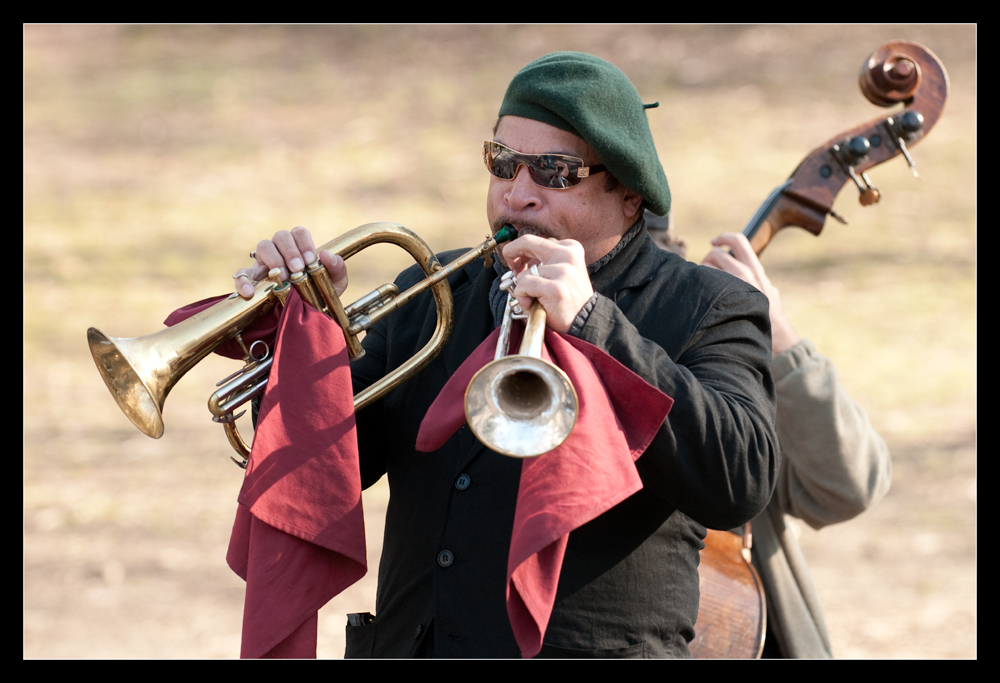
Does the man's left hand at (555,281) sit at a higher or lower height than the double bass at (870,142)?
lower

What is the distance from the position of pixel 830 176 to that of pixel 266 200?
7.60 m

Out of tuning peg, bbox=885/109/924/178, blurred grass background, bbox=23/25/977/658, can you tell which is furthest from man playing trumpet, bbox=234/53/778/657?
blurred grass background, bbox=23/25/977/658

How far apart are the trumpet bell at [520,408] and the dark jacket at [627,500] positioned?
170mm

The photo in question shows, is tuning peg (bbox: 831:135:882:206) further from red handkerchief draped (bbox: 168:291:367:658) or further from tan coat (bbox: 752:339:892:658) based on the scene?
red handkerchief draped (bbox: 168:291:367:658)

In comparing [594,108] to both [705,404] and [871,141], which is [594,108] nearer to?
[705,404]

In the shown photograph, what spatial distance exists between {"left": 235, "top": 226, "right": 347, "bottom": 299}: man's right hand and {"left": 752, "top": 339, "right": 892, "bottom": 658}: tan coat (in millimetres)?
1651

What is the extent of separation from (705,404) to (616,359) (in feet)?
0.72

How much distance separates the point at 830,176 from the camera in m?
4.12

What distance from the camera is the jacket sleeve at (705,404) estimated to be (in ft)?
7.41

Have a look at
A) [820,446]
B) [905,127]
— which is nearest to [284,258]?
[820,446]

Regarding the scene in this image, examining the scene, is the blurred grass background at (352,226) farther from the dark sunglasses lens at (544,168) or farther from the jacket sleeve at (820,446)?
the dark sunglasses lens at (544,168)

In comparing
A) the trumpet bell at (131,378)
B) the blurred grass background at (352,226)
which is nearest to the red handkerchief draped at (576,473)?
the trumpet bell at (131,378)

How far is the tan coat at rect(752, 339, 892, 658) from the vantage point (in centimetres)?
351

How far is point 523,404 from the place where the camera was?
2158 millimetres
